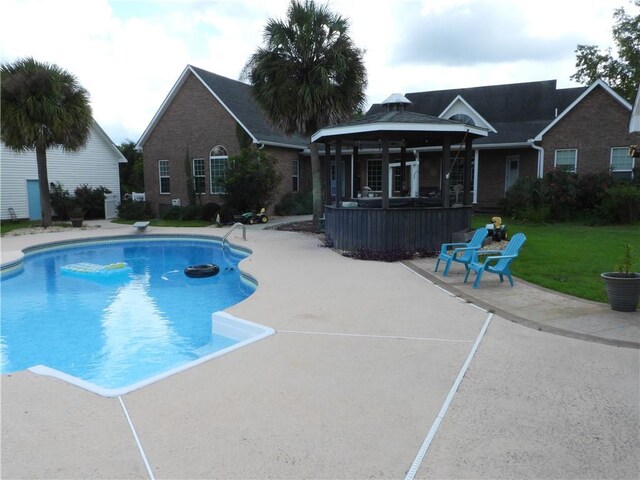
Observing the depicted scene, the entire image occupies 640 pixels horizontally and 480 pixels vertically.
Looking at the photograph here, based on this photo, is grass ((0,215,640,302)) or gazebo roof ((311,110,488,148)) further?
gazebo roof ((311,110,488,148))

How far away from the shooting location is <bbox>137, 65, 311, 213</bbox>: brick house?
77.2ft

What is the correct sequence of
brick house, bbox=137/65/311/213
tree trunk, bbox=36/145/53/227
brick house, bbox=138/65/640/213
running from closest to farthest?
1. tree trunk, bbox=36/145/53/227
2. brick house, bbox=138/65/640/213
3. brick house, bbox=137/65/311/213

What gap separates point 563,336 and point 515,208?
588 inches

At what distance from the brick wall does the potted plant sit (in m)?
14.9

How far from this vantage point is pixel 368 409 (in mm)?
3910

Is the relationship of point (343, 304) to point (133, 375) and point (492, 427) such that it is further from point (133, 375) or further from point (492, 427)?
point (492, 427)

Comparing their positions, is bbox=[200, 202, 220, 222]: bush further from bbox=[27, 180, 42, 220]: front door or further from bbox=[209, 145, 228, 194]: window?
bbox=[27, 180, 42, 220]: front door

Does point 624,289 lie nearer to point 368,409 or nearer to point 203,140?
point 368,409

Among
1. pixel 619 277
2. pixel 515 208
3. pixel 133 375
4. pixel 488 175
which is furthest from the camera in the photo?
pixel 488 175

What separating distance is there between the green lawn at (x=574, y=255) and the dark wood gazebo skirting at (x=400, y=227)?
199 cm

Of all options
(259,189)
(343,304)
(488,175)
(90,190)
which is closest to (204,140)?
(259,189)

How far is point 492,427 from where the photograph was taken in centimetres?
361

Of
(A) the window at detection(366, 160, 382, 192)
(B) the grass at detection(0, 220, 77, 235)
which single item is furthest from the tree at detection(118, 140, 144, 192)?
(A) the window at detection(366, 160, 382, 192)

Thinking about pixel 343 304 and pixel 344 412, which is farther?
pixel 343 304
